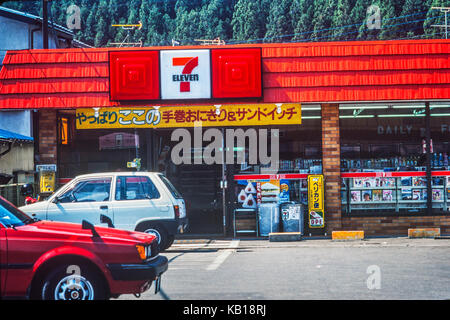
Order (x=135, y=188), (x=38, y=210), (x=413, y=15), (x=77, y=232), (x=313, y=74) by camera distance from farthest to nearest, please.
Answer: (x=413, y=15), (x=313, y=74), (x=135, y=188), (x=38, y=210), (x=77, y=232)

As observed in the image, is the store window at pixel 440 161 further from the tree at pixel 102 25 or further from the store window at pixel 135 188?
the tree at pixel 102 25

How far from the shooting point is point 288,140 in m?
14.2

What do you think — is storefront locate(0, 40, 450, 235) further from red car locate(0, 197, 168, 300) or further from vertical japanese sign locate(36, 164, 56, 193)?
red car locate(0, 197, 168, 300)

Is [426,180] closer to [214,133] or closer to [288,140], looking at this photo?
[288,140]

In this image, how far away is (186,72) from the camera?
13.7 m

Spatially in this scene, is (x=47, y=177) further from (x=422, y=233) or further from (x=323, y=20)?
(x=323, y=20)

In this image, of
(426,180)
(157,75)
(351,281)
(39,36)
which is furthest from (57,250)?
(39,36)

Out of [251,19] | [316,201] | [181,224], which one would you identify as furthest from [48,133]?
[251,19]

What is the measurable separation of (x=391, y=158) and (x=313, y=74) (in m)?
3.11

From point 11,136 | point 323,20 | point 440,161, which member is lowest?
point 440,161

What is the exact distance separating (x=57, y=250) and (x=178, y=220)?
17.5 ft

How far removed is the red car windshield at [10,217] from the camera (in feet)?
20.6

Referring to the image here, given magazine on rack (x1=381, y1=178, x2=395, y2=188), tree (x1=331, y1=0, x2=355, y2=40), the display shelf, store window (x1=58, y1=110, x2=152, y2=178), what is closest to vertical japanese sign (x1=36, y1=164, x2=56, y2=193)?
store window (x1=58, y1=110, x2=152, y2=178)

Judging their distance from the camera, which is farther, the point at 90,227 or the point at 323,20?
the point at 323,20
